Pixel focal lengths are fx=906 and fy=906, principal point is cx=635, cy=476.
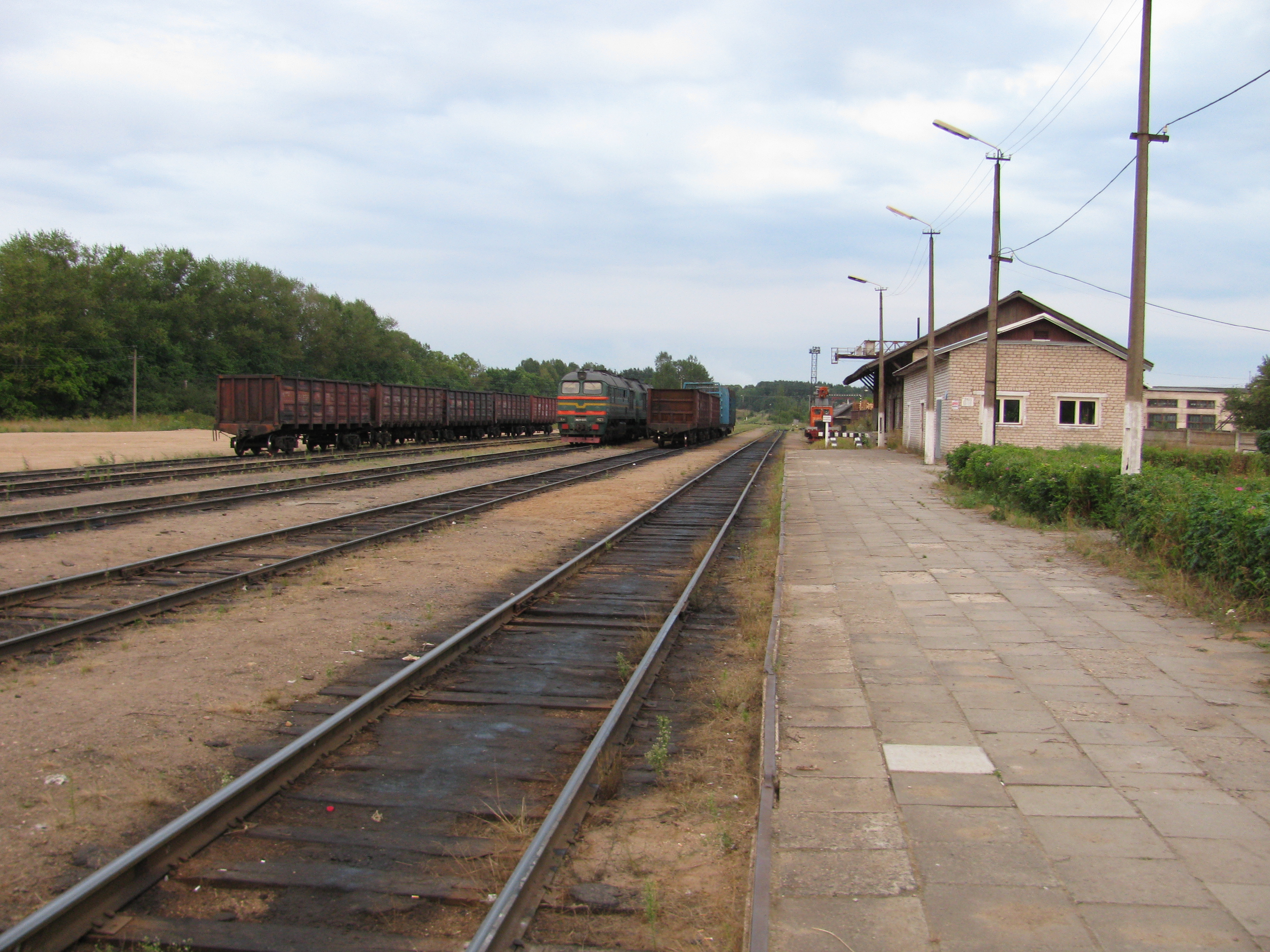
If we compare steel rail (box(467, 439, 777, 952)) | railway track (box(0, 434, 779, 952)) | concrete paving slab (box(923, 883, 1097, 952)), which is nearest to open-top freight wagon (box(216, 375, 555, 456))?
railway track (box(0, 434, 779, 952))

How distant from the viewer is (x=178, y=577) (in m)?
9.00

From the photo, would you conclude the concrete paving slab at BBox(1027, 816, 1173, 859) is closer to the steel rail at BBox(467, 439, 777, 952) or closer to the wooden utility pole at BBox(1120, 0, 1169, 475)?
the steel rail at BBox(467, 439, 777, 952)

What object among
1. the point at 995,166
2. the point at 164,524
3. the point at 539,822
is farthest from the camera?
the point at 995,166

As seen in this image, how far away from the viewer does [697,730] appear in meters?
5.12

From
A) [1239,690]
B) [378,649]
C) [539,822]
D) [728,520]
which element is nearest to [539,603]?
[378,649]

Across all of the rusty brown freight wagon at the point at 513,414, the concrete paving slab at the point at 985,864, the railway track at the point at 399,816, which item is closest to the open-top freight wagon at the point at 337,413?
the rusty brown freight wagon at the point at 513,414

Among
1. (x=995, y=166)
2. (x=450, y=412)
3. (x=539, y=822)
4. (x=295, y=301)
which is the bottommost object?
(x=539, y=822)

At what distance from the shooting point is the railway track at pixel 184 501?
12.0 metres

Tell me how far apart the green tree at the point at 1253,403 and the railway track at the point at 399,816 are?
7005 centimetres

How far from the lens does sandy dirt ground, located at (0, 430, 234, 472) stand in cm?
2547

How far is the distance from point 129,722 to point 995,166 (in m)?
20.9

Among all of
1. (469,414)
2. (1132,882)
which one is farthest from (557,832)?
Result: (469,414)

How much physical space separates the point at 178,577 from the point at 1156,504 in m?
9.92

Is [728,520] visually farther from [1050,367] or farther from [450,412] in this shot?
[450,412]
